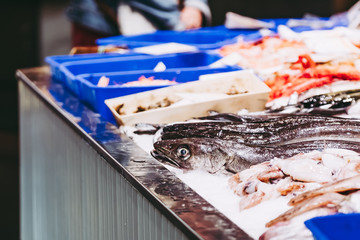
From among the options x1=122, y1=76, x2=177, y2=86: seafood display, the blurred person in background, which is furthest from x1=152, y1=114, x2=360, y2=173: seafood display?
the blurred person in background

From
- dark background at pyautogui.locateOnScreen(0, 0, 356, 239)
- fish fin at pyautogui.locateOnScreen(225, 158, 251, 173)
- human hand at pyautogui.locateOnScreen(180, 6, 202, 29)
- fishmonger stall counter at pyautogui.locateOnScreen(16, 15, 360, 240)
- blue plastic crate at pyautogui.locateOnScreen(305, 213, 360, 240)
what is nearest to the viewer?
blue plastic crate at pyautogui.locateOnScreen(305, 213, 360, 240)

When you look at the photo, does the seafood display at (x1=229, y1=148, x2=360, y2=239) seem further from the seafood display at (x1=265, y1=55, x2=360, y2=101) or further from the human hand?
the human hand

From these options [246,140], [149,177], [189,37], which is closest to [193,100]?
[246,140]

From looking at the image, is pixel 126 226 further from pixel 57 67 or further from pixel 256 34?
pixel 256 34

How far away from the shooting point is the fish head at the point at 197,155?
1.80 metres

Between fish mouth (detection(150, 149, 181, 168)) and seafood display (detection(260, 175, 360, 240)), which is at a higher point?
fish mouth (detection(150, 149, 181, 168))

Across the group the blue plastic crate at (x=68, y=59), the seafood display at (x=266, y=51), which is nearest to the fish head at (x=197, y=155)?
the seafood display at (x=266, y=51)

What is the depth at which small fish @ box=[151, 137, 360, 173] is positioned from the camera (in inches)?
70.8

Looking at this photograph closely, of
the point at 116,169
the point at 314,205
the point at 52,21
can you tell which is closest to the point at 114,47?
the point at 116,169

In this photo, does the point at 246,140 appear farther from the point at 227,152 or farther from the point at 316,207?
the point at 316,207

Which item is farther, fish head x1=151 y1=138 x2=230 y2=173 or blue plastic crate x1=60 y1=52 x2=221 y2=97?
blue plastic crate x1=60 y1=52 x2=221 y2=97

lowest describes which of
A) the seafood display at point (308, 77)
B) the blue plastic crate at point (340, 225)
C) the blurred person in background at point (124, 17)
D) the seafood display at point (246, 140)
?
the blue plastic crate at point (340, 225)

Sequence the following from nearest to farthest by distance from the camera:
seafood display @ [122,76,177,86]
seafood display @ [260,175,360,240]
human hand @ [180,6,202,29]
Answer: seafood display @ [260,175,360,240], seafood display @ [122,76,177,86], human hand @ [180,6,202,29]

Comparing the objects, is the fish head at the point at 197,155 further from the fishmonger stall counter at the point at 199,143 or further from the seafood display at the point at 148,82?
the seafood display at the point at 148,82
